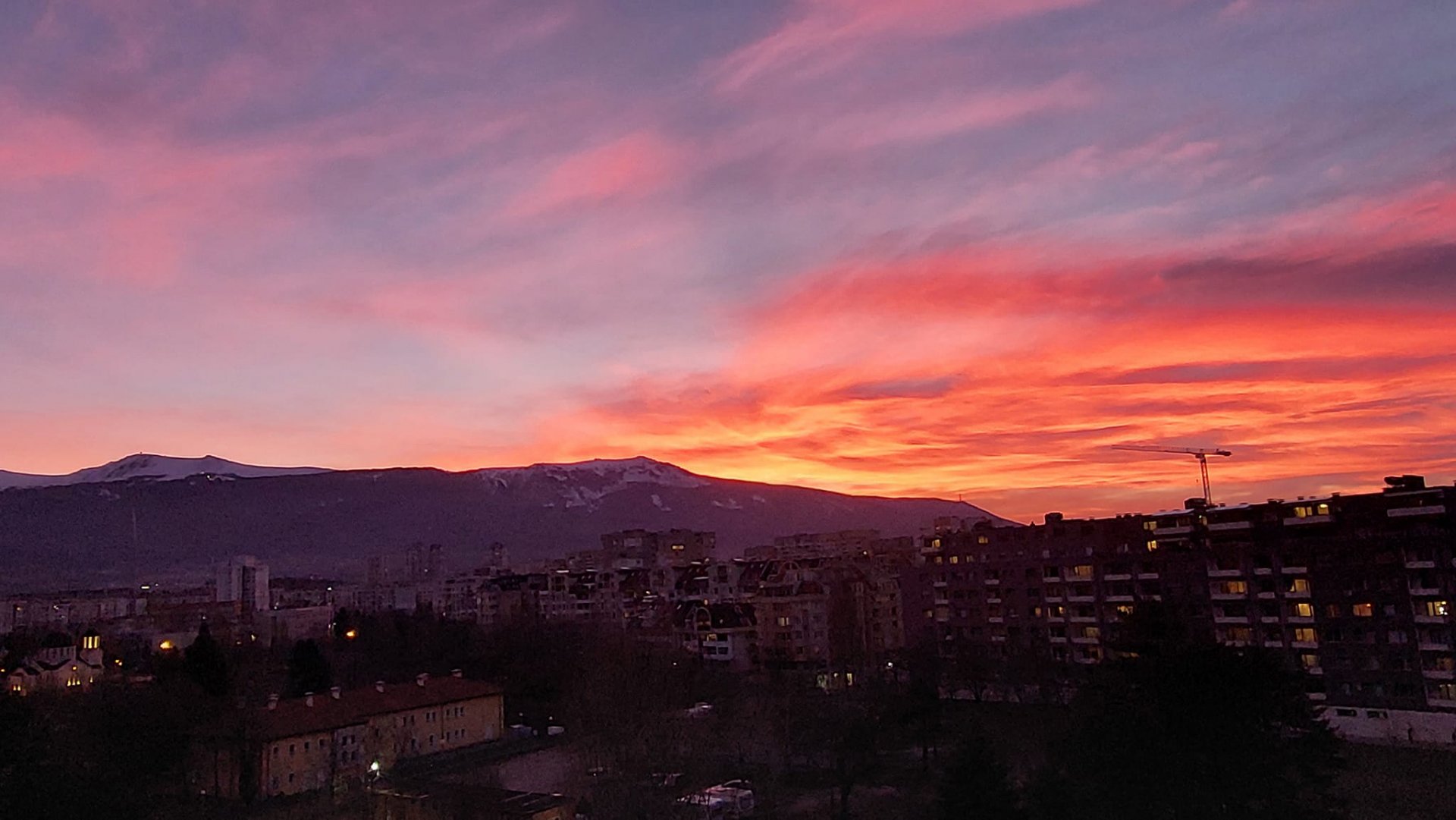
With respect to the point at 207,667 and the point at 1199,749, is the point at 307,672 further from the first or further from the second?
the point at 1199,749

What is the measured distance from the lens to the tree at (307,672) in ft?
109

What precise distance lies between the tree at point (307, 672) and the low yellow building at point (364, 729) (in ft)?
14.4

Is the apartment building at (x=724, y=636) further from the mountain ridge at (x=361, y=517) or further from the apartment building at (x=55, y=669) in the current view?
the mountain ridge at (x=361, y=517)

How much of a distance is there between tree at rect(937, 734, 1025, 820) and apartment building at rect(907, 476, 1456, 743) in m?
8.95

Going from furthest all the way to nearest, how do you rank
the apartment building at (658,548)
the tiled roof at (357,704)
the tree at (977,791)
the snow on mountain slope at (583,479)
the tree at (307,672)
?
1. the snow on mountain slope at (583,479)
2. the apartment building at (658,548)
3. the tree at (307,672)
4. the tiled roof at (357,704)
5. the tree at (977,791)

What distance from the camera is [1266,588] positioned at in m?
31.8

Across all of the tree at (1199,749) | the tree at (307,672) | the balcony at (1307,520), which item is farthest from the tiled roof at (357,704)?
the balcony at (1307,520)

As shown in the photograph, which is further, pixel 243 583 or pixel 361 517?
pixel 361 517

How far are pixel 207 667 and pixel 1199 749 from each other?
28.5 meters

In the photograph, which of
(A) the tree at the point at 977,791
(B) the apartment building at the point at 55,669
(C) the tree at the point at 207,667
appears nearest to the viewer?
(A) the tree at the point at 977,791

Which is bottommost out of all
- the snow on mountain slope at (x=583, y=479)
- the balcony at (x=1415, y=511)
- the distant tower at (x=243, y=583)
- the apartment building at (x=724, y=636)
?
the apartment building at (x=724, y=636)

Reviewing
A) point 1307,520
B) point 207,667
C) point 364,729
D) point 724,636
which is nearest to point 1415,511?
point 1307,520

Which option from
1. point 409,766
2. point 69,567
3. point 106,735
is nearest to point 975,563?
point 409,766

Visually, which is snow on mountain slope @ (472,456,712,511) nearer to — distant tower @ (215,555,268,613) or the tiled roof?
distant tower @ (215,555,268,613)
